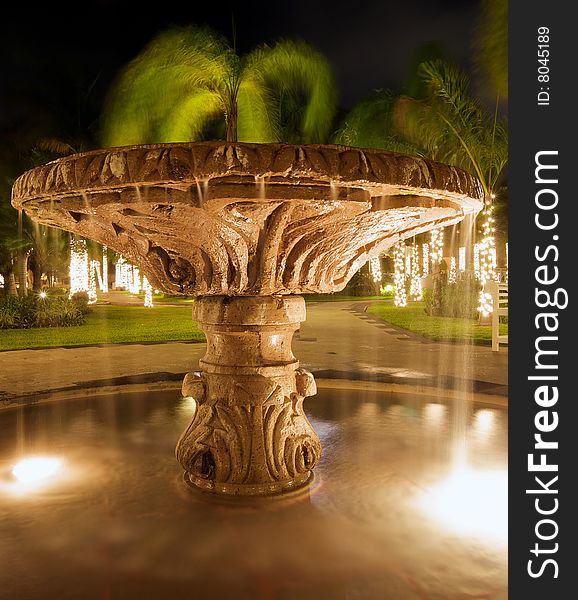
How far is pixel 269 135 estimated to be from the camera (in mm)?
7742

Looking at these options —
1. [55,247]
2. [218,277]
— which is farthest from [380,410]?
[55,247]

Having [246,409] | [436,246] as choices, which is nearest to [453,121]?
[436,246]

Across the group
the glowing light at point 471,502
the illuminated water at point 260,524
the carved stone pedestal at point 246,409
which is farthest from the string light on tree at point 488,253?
the carved stone pedestal at point 246,409

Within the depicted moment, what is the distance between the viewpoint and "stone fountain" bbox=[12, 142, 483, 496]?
2418 millimetres

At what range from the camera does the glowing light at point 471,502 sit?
9.12ft

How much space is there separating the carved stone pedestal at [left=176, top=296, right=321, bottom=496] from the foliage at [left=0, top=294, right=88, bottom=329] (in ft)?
45.5

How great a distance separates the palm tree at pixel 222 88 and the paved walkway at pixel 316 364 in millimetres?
2899

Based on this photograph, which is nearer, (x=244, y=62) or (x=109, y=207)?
(x=109, y=207)

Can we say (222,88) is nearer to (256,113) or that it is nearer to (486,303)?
(256,113)

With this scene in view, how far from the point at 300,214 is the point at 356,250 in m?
0.79

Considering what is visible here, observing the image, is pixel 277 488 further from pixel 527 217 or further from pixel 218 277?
pixel 527 217

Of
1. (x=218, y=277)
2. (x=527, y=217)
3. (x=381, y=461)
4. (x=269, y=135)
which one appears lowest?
(x=381, y=461)

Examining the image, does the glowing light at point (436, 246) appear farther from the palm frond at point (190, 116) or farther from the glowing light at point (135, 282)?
the glowing light at point (135, 282)

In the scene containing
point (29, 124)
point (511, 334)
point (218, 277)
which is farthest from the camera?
point (29, 124)
